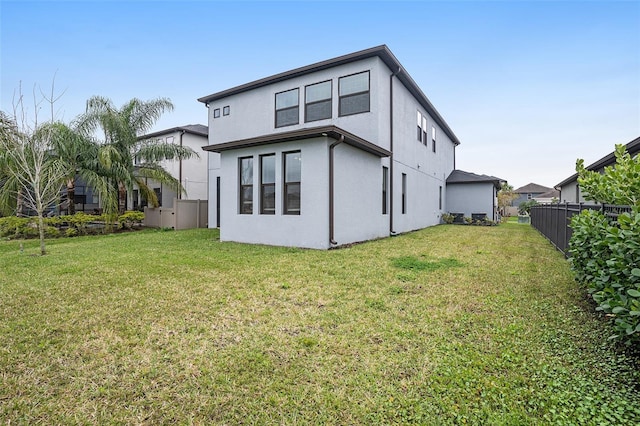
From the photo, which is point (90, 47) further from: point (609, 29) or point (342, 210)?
point (609, 29)

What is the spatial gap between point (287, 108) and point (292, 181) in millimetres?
4456

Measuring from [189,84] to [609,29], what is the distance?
52.9 ft

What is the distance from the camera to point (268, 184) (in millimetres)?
9094

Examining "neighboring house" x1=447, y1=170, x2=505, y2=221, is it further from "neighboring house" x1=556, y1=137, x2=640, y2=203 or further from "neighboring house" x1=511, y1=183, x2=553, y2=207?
"neighboring house" x1=511, y1=183, x2=553, y2=207

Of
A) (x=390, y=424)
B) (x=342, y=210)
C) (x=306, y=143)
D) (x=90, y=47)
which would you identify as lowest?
(x=390, y=424)

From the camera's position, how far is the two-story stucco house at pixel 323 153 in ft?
27.0

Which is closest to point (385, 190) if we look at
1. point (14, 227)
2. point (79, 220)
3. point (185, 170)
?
point (185, 170)

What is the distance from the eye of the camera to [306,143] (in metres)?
8.28

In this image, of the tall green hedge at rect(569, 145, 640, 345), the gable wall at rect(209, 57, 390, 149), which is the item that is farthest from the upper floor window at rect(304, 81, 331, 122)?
the tall green hedge at rect(569, 145, 640, 345)

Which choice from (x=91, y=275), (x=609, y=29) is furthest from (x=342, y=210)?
(x=609, y=29)

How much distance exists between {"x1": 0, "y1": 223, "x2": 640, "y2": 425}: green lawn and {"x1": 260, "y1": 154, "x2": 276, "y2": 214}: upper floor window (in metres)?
3.97

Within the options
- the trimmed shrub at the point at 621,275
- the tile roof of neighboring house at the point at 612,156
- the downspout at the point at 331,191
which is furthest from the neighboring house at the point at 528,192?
the trimmed shrub at the point at 621,275

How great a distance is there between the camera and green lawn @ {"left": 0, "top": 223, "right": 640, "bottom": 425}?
1960mm

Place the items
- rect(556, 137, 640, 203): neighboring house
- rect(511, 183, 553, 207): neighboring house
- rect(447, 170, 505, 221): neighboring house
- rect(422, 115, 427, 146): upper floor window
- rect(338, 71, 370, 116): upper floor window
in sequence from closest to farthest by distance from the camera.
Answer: rect(556, 137, 640, 203): neighboring house
rect(338, 71, 370, 116): upper floor window
rect(422, 115, 427, 146): upper floor window
rect(447, 170, 505, 221): neighboring house
rect(511, 183, 553, 207): neighboring house
